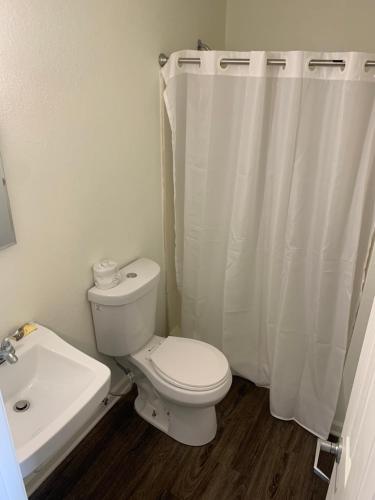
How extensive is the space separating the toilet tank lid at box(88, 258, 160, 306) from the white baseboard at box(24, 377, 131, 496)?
69cm

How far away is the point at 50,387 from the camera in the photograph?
125cm

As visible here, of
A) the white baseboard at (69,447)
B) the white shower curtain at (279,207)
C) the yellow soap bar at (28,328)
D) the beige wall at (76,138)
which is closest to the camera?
the beige wall at (76,138)

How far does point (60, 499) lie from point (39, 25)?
1.85 meters

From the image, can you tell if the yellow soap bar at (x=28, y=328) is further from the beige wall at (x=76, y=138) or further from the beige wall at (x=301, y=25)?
the beige wall at (x=301, y=25)

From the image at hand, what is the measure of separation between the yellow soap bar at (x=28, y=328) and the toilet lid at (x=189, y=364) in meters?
0.59

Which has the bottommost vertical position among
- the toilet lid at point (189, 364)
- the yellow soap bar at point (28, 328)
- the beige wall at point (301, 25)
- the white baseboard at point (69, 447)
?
the white baseboard at point (69, 447)

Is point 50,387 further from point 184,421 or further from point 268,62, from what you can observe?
Result: point 268,62

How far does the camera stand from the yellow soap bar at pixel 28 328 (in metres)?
1.30

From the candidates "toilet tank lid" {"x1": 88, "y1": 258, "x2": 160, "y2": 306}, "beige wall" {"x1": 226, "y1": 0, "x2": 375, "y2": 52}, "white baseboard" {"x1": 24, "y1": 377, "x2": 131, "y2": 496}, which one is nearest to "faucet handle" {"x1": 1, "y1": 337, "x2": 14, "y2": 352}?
"toilet tank lid" {"x1": 88, "y1": 258, "x2": 160, "y2": 306}

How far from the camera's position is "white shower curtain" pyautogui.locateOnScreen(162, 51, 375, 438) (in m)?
1.43

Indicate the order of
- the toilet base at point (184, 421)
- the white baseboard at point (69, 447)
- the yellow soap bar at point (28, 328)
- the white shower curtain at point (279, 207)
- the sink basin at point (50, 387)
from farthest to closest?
1. the toilet base at point (184, 421)
2. the white baseboard at point (69, 447)
3. the white shower curtain at point (279, 207)
4. the yellow soap bar at point (28, 328)
5. the sink basin at point (50, 387)

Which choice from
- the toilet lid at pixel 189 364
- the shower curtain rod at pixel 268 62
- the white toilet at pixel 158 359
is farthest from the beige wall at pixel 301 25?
→ the toilet lid at pixel 189 364

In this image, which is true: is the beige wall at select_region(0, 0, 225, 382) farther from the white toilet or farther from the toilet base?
the toilet base

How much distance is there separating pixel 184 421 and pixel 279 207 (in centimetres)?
113
